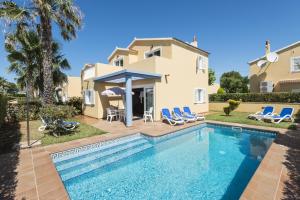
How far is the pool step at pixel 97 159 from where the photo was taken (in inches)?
261

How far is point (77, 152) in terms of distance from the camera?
8094 mm

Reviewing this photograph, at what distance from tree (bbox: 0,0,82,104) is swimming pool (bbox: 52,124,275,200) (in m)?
8.40

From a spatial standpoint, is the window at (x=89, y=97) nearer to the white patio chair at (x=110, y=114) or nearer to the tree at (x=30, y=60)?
the white patio chair at (x=110, y=114)

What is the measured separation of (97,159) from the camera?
7.66m

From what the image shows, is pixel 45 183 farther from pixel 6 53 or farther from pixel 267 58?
pixel 267 58

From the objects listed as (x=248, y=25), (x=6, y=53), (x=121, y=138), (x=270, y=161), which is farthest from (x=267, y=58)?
(x=6, y=53)

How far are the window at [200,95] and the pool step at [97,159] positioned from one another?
1286 centimetres

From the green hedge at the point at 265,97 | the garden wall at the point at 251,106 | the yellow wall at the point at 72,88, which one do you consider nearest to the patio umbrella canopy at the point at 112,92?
the garden wall at the point at 251,106

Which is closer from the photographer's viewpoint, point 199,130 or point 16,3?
point 16,3

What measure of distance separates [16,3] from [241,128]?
1998cm

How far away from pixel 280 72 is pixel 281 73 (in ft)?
0.63

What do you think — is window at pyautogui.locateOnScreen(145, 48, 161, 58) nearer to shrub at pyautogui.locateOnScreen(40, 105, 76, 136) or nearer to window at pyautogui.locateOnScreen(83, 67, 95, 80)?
window at pyautogui.locateOnScreen(83, 67, 95, 80)

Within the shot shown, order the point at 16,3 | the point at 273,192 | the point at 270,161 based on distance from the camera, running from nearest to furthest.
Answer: the point at 273,192 → the point at 270,161 → the point at 16,3

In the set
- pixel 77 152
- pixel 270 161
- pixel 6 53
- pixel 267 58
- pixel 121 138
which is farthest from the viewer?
pixel 267 58
